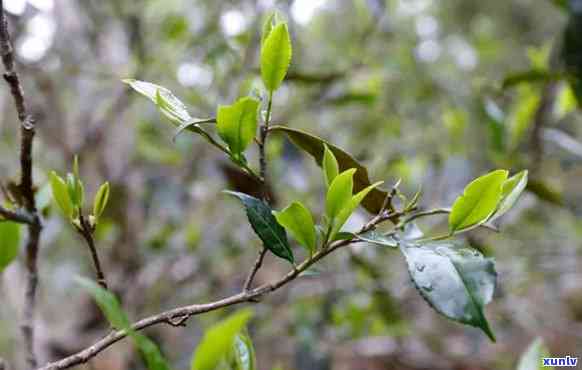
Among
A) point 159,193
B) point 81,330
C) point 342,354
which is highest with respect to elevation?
point 159,193

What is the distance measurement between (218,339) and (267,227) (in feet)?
0.40

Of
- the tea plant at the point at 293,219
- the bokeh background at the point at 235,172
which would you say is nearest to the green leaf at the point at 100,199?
the tea plant at the point at 293,219

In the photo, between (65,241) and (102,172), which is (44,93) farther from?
(65,241)

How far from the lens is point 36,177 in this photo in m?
0.73

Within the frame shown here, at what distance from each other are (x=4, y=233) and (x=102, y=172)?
0.68 m

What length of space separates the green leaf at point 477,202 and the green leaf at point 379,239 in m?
0.05

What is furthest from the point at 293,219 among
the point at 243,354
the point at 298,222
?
the point at 243,354

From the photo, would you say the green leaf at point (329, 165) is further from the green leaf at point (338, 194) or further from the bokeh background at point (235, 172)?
the bokeh background at point (235, 172)

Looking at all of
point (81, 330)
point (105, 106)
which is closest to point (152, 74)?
point (105, 106)

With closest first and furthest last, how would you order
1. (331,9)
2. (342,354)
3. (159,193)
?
(159,193), (342,354), (331,9)

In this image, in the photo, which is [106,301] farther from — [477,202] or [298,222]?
[477,202]

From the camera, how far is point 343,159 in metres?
0.44

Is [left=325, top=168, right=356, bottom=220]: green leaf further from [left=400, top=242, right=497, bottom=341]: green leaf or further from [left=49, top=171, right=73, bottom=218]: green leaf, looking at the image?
[left=49, top=171, right=73, bottom=218]: green leaf

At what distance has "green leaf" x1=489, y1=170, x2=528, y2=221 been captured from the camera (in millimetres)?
426
